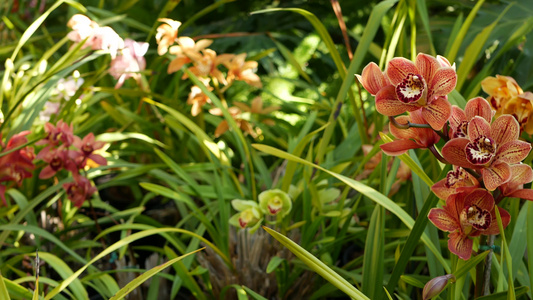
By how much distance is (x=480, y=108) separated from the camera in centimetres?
50

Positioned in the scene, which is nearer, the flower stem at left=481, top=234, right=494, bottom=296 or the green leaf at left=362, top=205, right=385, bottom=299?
the flower stem at left=481, top=234, right=494, bottom=296

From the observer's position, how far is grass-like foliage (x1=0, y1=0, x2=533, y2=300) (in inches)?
19.3

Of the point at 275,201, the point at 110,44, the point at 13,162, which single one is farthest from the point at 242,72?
the point at 13,162

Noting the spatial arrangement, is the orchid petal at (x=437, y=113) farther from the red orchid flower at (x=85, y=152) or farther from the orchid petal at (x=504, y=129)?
the red orchid flower at (x=85, y=152)

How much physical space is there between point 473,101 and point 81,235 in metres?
0.79

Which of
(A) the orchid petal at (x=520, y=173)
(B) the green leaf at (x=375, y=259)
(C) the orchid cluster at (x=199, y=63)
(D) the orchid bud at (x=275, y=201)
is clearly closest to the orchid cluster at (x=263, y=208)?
(D) the orchid bud at (x=275, y=201)

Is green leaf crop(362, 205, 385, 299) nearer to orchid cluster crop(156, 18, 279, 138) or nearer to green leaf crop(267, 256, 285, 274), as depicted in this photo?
green leaf crop(267, 256, 285, 274)

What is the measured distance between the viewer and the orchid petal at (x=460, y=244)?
0.51 metres

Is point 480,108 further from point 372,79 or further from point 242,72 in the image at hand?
point 242,72

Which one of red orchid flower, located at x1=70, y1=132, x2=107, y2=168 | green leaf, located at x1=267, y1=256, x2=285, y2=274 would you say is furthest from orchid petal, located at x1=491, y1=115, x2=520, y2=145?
red orchid flower, located at x1=70, y1=132, x2=107, y2=168

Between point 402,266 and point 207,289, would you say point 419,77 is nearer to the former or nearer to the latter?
point 402,266

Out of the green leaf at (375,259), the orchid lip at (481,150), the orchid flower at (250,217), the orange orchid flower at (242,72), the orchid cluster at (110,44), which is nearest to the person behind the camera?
the orchid lip at (481,150)

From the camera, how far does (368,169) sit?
3.18 ft

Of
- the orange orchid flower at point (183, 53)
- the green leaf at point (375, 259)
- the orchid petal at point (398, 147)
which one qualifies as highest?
the orchid petal at point (398, 147)
